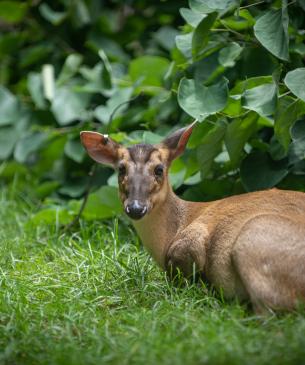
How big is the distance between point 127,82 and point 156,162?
2.89 metres

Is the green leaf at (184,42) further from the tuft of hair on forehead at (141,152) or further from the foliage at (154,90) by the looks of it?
the tuft of hair on forehead at (141,152)

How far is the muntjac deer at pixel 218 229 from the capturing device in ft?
15.8

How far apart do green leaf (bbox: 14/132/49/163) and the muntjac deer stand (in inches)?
103

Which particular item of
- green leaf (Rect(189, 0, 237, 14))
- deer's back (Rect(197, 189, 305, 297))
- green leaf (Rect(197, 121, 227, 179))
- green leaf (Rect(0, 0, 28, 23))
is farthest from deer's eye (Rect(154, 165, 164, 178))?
green leaf (Rect(0, 0, 28, 23))

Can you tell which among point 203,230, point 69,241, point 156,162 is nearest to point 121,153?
point 156,162

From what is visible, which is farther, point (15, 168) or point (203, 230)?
point (15, 168)

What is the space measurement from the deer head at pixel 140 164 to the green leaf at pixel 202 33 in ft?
2.47

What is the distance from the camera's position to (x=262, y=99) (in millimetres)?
5711

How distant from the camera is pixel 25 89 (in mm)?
10102

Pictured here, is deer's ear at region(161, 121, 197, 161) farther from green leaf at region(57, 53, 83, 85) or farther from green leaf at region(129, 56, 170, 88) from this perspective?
green leaf at region(57, 53, 83, 85)

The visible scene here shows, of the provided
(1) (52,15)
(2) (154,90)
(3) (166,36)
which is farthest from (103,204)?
(1) (52,15)

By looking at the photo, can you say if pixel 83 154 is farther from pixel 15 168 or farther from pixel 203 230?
pixel 203 230

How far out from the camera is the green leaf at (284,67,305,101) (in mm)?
5480

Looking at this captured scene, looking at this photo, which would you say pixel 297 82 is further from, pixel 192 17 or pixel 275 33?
pixel 192 17
